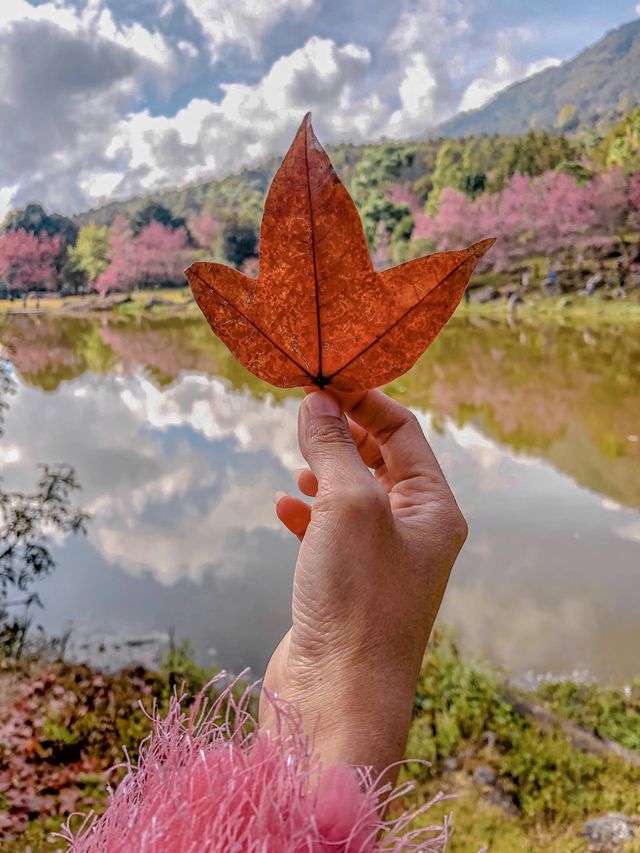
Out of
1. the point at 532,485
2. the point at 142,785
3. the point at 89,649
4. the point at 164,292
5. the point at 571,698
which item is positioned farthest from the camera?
the point at 164,292

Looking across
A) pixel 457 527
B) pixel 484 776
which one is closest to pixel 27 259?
pixel 484 776

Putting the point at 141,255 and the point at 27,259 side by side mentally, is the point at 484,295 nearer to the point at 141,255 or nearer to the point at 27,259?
the point at 141,255

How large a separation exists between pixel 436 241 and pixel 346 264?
47.7ft

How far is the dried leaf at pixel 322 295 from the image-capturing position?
661mm

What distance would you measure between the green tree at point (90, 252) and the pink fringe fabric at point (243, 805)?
13887mm

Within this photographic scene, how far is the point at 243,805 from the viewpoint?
45 cm

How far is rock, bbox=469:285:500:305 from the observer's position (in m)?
14.2

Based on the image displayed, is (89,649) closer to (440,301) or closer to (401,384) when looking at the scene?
(440,301)

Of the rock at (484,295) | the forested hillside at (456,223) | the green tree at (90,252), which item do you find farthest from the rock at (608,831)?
the green tree at (90,252)

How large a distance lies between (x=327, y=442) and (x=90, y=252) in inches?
562

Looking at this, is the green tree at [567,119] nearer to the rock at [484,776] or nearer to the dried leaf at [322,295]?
the rock at [484,776]

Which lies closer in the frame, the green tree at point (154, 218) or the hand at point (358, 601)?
the hand at point (358, 601)

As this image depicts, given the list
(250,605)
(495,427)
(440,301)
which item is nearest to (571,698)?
(250,605)

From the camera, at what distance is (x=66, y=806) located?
88.4 inches
